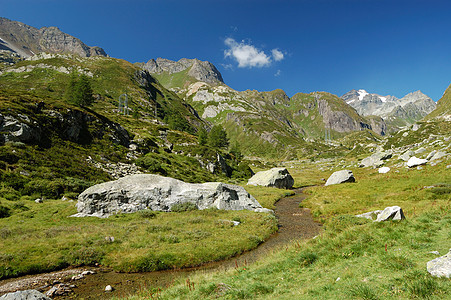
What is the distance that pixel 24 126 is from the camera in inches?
1457

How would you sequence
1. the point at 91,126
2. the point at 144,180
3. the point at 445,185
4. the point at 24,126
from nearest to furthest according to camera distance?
the point at 445,185, the point at 144,180, the point at 24,126, the point at 91,126

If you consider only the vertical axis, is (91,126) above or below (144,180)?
above

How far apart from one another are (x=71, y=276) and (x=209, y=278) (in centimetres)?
1003

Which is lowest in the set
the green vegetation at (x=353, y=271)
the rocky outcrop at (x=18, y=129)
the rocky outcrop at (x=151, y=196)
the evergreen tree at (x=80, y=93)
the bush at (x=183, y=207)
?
the green vegetation at (x=353, y=271)

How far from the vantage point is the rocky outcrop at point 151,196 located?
87.0 ft

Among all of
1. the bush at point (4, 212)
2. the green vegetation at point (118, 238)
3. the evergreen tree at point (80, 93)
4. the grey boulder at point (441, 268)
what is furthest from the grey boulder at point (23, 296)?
the evergreen tree at point (80, 93)

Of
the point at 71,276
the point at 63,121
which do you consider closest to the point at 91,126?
the point at 63,121

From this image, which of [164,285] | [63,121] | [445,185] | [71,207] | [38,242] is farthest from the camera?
[63,121]

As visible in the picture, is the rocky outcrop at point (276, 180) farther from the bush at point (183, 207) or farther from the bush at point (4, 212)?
the bush at point (4, 212)

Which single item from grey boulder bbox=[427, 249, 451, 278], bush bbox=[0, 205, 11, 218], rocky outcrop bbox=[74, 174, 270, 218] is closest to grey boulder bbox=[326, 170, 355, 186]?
rocky outcrop bbox=[74, 174, 270, 218]

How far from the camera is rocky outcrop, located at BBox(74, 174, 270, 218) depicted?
87.0ft

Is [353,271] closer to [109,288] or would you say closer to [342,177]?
[109,288]

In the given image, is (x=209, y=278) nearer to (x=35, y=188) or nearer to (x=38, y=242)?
(x=38, y=242)

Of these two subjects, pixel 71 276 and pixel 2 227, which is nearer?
pixel 71 276
